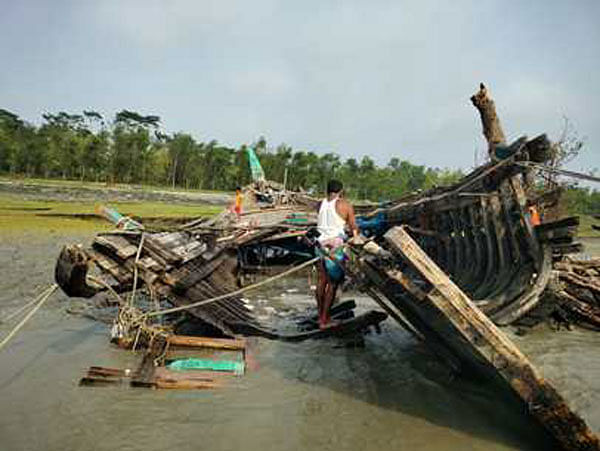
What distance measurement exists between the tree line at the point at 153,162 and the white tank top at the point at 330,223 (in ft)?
144

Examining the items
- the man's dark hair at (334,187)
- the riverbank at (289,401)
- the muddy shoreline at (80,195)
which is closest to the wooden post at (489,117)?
the man's dark hair at (334,187)

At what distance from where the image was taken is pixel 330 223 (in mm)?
5949

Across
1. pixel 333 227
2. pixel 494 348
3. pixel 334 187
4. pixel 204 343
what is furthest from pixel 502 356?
pixel 204 343

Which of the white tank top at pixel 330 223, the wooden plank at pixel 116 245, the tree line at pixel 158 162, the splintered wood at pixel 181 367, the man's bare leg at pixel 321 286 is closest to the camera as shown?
the splintered wood at pixel 181 367

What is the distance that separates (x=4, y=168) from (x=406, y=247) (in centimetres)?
6650

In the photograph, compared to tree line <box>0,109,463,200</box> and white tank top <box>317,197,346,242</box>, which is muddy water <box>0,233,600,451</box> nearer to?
white tank top <box>317,197,346,242</box>

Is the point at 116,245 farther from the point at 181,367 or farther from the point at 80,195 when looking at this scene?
the point at 80,195

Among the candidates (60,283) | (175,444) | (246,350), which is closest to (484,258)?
(246,350)

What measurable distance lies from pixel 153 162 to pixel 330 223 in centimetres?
5779

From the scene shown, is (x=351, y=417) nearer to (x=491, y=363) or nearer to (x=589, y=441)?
(x=491, y=363)

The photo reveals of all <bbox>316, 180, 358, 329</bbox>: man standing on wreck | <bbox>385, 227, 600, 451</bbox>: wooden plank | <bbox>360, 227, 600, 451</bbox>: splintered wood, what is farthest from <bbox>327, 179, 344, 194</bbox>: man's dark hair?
<bbox>385, 227, 600, 451</bbox>: wooden plank

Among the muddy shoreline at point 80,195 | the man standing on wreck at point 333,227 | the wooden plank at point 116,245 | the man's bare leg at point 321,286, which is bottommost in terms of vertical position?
the muddy shoreline at point 80,195

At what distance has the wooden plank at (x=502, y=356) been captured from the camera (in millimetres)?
3209

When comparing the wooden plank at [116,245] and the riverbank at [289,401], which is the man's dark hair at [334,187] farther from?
the wooden plank at [116,245]
